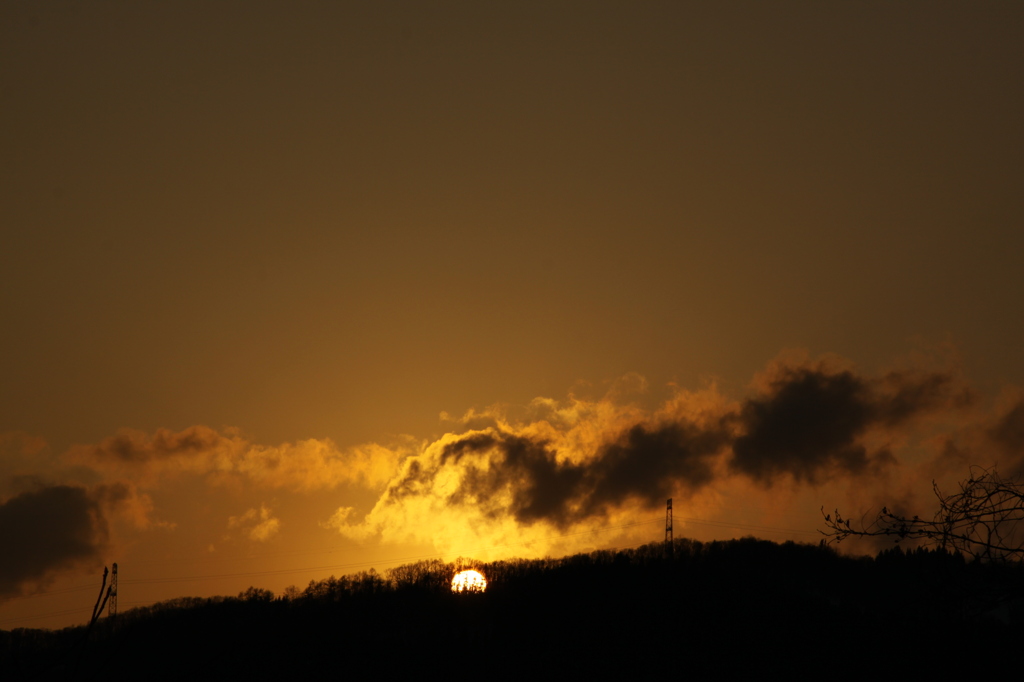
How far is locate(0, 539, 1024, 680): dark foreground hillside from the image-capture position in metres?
133

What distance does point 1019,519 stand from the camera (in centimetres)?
973

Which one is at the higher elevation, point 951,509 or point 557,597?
point 557,597

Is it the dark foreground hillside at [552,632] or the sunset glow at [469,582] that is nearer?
the dark foreground hillside at [552,632]

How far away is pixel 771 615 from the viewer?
159000 millimetres

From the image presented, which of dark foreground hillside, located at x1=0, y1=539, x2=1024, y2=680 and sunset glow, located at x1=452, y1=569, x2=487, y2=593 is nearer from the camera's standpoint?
dark foreground hillside, located at x1=0, y1=539, x2=1024, y2=680

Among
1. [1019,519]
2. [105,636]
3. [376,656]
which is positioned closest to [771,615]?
[376,656]

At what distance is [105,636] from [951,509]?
19169cm

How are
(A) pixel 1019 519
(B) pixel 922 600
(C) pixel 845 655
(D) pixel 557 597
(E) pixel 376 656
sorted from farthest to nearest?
1. (D) pixel 557 597
2. (E) pixel 376 656
3. (C) pixel 845 655
4. (A) pixel 1019 519
5. (B) pixel 922 600

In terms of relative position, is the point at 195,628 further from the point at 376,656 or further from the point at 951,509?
the point at 951,509

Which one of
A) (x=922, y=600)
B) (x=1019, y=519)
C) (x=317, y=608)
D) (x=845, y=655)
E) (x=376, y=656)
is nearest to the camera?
(x=922, y=600)

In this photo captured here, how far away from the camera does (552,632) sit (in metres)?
153

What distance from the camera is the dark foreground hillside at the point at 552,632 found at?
133 m

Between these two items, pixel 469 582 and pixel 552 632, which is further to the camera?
pixel 469 582

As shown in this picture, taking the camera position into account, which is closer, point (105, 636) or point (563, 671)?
point (563, 671)
